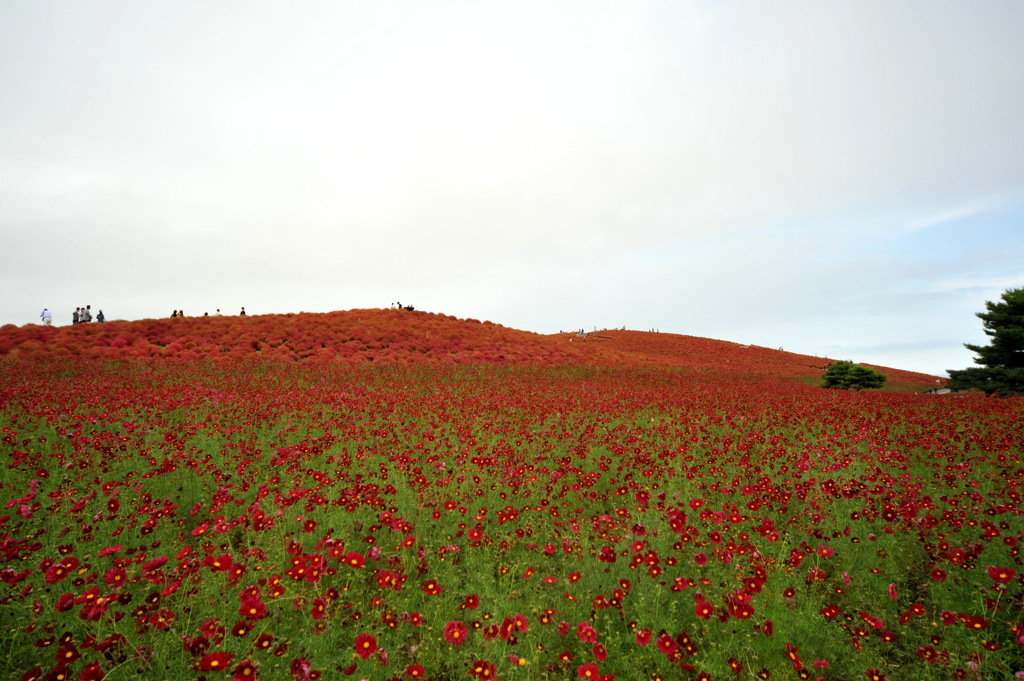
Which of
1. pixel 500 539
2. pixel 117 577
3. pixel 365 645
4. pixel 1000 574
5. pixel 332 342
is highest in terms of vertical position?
pixel 332 342

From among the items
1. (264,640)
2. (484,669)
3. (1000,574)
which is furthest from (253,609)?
(1000,574)

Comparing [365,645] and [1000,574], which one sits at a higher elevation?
[1000,574]

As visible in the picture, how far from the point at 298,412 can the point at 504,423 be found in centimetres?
408

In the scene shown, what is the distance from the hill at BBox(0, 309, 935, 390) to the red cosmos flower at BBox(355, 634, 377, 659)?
56.5 feet

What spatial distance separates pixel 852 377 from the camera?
70.2 ft

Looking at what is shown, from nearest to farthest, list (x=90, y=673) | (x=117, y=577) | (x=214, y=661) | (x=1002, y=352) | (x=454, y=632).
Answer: (x=90, y=673) < (x=214, y=661) < (x=454, y=632) < (x=117, y=577) < (x=1002, y=352)

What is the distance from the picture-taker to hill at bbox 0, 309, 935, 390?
61.5 ft

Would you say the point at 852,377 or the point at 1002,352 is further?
the point at 852,377

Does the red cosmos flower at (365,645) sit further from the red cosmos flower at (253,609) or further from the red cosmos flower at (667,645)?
the red cosmos flower at (667,645)

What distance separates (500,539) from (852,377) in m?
23.1

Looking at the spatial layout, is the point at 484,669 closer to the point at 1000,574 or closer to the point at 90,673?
the point at 90,673

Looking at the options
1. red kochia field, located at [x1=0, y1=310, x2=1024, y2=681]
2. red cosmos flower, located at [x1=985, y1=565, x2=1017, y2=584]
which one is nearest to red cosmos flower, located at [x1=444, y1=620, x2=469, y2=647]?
red kochia field, located at [x1=0, y1=310, x2=1024, y2=681]

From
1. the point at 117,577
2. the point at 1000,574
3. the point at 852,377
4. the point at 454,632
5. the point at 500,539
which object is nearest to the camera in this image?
the point at 454,632

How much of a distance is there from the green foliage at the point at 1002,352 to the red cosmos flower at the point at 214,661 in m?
25.0
